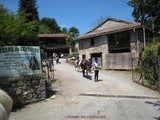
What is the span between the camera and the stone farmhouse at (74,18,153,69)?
96.8ft

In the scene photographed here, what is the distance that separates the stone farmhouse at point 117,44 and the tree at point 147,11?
15.8m

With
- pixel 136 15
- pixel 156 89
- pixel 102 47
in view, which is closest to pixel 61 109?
pixel 136 15

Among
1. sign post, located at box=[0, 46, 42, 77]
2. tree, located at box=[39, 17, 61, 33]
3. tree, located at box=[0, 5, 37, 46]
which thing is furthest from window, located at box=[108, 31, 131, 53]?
tree, located at box=[39, 17, 61, 33]

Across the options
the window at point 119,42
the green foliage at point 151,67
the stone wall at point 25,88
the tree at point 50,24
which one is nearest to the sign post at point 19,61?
the stone wall at point 25,88

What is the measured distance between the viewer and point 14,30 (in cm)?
1318

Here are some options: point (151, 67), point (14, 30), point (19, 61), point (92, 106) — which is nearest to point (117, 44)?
point (151, 67)

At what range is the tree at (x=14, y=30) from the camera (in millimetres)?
12648

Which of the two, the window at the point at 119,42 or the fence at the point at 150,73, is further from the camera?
the window at the point at 119,42

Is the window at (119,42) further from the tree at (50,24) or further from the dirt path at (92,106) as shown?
the tree at (50,24)

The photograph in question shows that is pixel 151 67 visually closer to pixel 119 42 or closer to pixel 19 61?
pixel 19 61

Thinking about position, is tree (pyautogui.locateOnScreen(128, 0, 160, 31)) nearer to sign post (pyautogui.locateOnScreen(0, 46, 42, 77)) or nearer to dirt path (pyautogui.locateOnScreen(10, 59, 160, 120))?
dirt path (pyautogui.locateOnScreen(10, 59, 160, 120))

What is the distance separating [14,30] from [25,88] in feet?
10.2

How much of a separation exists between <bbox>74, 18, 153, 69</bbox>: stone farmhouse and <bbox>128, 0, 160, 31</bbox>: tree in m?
15.8

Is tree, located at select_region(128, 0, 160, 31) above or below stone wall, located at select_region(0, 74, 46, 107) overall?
above
